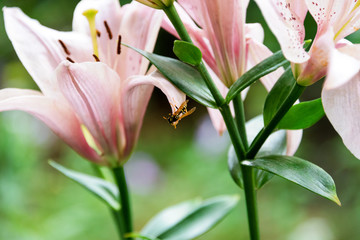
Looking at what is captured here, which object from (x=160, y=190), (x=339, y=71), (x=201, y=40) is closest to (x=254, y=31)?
(x=201, y=40)

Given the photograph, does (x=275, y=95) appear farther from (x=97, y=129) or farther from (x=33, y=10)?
(x=33, y=10)

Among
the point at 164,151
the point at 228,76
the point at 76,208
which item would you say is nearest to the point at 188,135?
the point at 164,151

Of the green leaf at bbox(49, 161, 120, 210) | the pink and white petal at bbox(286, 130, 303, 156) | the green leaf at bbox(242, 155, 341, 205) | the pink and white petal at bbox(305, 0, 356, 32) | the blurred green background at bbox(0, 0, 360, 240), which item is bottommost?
the blurred green background at bbox(0, 0, 360, 240)

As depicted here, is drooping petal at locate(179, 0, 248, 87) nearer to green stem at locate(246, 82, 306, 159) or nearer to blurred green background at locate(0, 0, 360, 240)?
green stem at locate(246, 82, 306, 159)

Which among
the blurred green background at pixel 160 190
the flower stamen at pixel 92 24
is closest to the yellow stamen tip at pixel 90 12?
the flower stamen at pixel 92 24

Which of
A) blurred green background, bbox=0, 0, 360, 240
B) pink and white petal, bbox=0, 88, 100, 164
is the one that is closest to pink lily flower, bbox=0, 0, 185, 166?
pink and white petal, bbox=0, 88, 100, 164
